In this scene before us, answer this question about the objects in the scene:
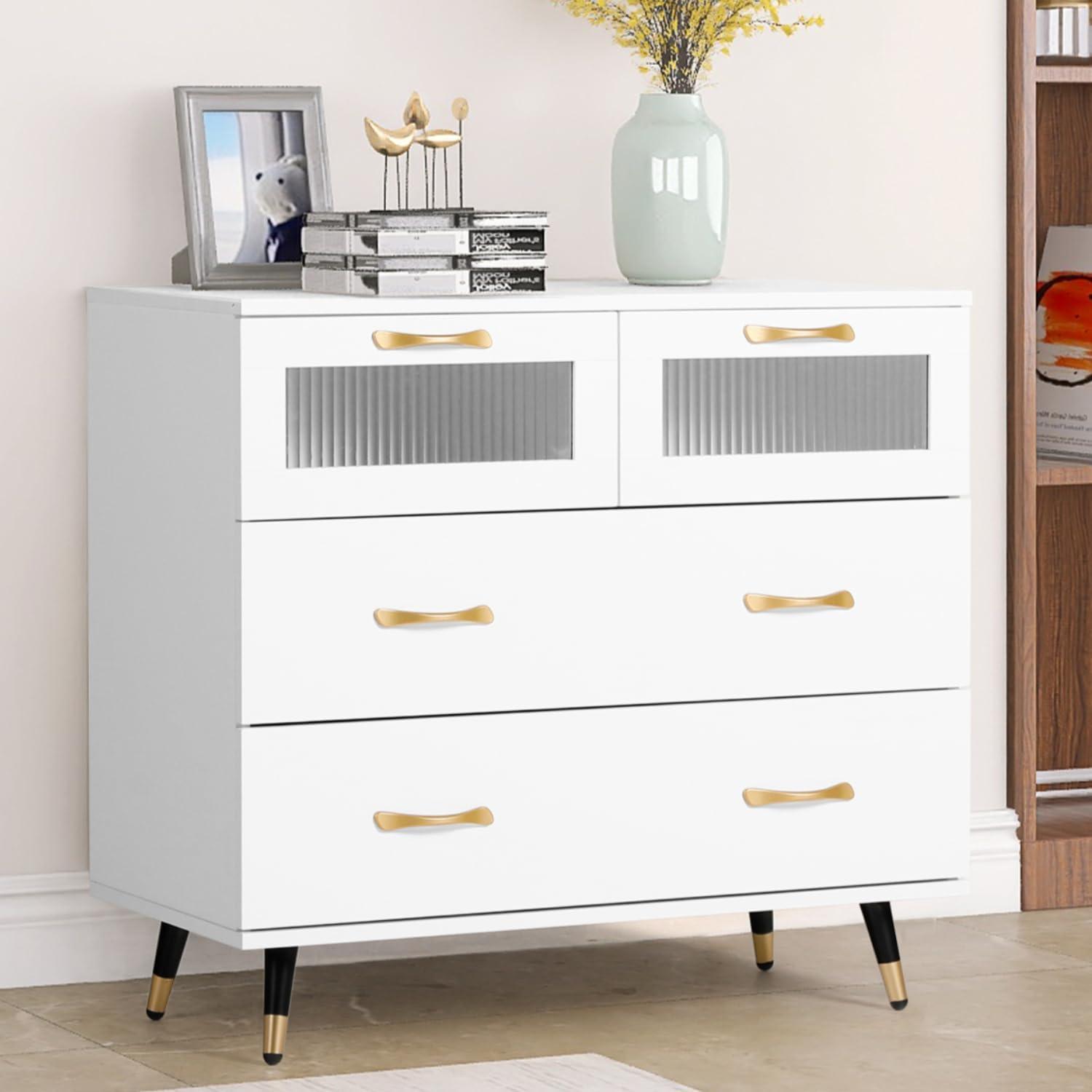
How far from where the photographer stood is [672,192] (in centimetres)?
275

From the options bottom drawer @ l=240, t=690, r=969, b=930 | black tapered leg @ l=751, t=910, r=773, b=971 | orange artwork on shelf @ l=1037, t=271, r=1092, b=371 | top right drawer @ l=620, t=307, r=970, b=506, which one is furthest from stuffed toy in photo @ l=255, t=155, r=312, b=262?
orange artwork on shelf @ l=1037, t=271, r=1092, b=371

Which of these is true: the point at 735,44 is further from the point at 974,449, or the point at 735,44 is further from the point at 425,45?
the point at 974,449

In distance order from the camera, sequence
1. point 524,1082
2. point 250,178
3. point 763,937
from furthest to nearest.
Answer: point 763,937 → point 250,178 → point 524,1082

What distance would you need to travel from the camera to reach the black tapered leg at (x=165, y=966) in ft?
8.67

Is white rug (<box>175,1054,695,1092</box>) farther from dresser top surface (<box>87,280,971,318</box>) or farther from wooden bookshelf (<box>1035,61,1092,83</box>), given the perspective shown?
wooden bookshelf (<box>1035,61,1092,83</box>)

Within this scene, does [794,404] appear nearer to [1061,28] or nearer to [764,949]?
[764,949]

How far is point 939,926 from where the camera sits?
3.17 m

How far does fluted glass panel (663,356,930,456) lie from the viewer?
2566 millimetres

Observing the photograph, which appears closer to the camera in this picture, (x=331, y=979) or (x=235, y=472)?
(x=235, y=472)

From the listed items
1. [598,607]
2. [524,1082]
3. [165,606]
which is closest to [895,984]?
[598,607]

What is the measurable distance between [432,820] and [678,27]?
3.47 feet

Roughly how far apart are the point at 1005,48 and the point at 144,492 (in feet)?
4.76

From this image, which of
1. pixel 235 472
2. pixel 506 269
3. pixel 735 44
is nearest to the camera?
pixel 235 472

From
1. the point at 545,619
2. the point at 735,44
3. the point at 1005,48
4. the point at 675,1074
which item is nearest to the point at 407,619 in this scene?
the point at 545,619
